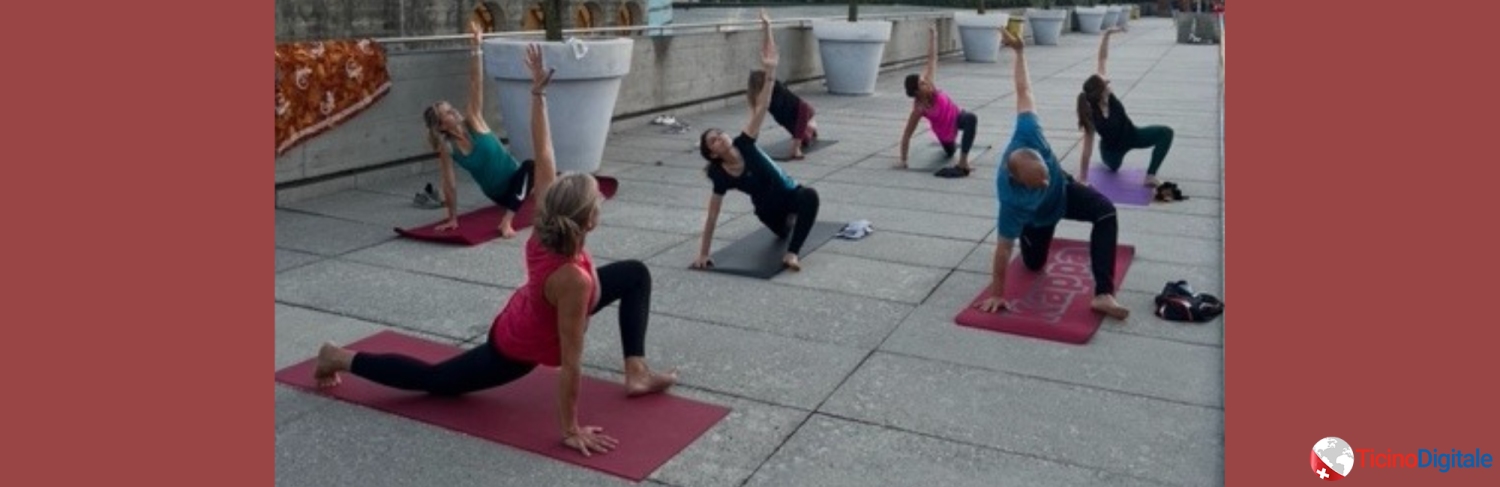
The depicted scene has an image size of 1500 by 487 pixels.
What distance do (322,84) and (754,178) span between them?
3818 millimetres

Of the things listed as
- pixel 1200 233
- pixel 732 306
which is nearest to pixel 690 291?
pixel 732 306

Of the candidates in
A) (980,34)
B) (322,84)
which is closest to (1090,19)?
(980,34)

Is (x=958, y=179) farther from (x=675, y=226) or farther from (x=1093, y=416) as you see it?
(x=1093, y=416)

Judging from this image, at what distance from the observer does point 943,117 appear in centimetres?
1088

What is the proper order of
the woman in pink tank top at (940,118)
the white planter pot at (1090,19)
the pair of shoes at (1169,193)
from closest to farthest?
the pair of shoes at (1169,193), the woman in pink tank top at (940,118), the white planter pot at (1090,19)

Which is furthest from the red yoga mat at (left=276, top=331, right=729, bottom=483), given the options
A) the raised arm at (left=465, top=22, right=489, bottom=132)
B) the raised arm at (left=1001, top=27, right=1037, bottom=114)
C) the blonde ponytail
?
the raised arm at (left=465, top=22, right=489, bottom=132)

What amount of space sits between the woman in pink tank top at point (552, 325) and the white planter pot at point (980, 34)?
783 inches

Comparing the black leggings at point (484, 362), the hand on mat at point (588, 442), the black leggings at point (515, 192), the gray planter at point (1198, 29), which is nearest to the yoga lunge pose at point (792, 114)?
the black leggings at point (515, 192)

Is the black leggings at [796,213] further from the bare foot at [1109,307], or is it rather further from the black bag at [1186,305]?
the black bag at [1186,305]

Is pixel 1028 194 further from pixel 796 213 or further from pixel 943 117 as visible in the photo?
pixel 943 117

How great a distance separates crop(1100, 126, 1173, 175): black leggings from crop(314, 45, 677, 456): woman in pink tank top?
605 cm

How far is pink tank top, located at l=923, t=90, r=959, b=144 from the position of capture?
10.8 m

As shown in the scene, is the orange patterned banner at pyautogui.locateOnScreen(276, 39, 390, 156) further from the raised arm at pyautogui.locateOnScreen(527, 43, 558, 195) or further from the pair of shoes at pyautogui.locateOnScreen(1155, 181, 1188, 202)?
the pair of shoes at pyautogui.locateOnScreen(1155, 181, 1188, 202)

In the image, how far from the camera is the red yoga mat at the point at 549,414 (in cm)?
428
